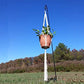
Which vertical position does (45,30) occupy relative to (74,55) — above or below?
below

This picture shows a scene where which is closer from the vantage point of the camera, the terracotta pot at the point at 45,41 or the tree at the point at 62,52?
the terracotta pot at the point at 45,41

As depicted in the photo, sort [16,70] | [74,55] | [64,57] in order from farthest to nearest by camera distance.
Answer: [74,55] → [64,57] → [16,70]

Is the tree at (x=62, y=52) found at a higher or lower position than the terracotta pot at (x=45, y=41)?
higher

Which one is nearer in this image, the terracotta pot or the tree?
the terracotta pot

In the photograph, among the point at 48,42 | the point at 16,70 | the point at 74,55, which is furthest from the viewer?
the point at 74,55

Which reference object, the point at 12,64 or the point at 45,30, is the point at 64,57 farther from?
the point at 45,30

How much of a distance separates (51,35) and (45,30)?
9.6 inches

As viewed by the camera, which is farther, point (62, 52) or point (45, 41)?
point (62, 52)

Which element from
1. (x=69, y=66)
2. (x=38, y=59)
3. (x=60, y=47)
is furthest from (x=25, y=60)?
(x=69, y=66)

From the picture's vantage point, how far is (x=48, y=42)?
13.2 feet

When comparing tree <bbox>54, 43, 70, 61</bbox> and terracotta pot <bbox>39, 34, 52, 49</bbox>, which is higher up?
tree <bbox>54, 43, 70, 61</bbox>

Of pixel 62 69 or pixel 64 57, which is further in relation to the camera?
pixel 64 57

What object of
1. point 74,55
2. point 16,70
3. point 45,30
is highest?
point 74,55

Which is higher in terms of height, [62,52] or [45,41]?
[62,52]
